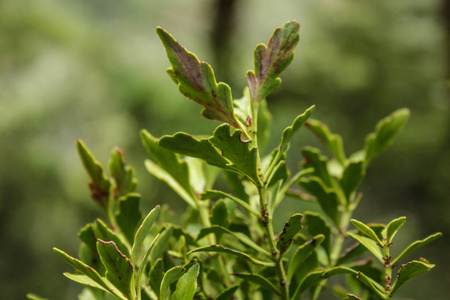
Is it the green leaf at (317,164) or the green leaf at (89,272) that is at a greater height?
the green leaf at (317,164)

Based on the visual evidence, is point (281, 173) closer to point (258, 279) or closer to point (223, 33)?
point (258, 279)

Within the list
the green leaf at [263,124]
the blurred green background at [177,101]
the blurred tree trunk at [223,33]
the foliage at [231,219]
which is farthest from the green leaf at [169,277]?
the blurred tree trunk at [223,33]

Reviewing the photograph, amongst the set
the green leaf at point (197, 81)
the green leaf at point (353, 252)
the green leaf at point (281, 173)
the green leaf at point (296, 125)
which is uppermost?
the green leaf at point (197, 81)

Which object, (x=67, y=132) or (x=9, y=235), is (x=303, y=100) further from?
(x=9, y=235)

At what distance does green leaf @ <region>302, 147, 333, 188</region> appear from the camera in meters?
0.25

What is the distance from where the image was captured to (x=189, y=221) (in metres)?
0.29

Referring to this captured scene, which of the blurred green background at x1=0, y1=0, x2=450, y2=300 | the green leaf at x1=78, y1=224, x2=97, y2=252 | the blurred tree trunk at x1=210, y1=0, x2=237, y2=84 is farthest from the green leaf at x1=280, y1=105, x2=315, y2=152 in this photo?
the blurred tree trunk at x1=210, y1=0, x2=237, y2=84

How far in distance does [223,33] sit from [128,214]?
5.84 feet

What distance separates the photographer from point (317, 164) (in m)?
0.26

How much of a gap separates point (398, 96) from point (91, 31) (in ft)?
4.62

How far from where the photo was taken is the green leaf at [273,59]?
0.18 metres

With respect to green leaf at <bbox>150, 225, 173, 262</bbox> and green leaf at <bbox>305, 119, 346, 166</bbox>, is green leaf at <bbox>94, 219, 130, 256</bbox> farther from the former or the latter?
green leaf at <bbox>305, 119, 346, 166</bbox>

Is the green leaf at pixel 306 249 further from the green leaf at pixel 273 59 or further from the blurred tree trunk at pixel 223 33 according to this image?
the blurred tree trunk at pixel 223 33

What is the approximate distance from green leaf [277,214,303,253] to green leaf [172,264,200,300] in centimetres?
4
